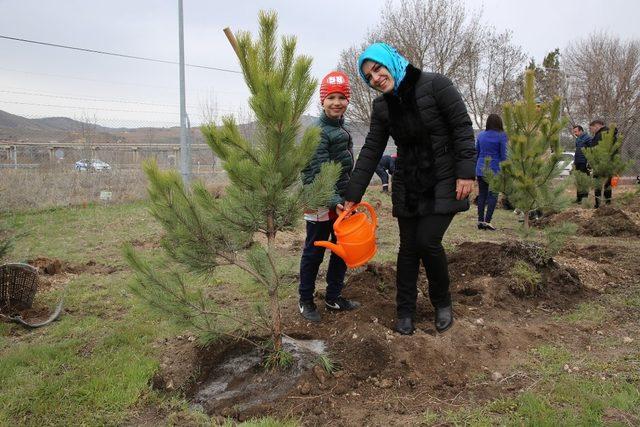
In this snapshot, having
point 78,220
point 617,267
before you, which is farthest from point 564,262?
point 78,220

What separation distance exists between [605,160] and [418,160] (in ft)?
23.3

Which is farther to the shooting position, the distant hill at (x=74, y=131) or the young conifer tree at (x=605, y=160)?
the distant hill at (x=74, y=131)

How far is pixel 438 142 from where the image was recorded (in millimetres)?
2961

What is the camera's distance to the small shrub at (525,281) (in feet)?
13.1

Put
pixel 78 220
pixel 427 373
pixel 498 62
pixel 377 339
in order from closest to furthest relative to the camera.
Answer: pixel 427 373 < pixel 377 339 < pixel 78 220 < pixel 498 62

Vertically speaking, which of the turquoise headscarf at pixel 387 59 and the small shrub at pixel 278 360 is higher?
the turquoise headscarf at pixel 387 59

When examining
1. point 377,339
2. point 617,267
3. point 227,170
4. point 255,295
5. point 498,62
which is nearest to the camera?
point 227,170

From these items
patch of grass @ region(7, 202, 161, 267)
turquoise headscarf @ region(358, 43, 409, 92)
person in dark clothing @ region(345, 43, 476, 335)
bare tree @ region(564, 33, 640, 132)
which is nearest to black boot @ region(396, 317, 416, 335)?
person in dark clothing @ region(345, 43, 476, 335)

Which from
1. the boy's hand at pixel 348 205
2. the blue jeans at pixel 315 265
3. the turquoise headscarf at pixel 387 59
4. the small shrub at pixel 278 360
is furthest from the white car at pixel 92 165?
the turquoise headscarf at pixel 387 59

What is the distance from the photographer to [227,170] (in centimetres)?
253

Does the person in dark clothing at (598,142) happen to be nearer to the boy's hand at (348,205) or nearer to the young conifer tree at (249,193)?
the boy's hand at (348,205)

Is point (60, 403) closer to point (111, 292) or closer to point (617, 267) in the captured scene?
point (111, 292)

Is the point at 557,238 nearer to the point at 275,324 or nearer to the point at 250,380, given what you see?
the point at 275,324

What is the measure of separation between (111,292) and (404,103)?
3317 mm
